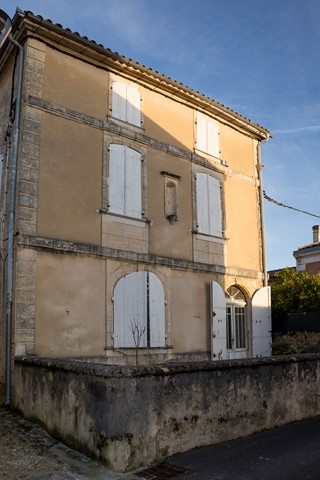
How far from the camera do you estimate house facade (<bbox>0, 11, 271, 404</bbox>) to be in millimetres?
8180

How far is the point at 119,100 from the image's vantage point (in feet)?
32.8

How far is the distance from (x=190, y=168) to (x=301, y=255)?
14648 millimetres

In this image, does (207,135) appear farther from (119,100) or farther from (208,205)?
(119,100)

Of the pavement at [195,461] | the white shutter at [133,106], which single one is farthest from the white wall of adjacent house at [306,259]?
the pavement at [195,461]

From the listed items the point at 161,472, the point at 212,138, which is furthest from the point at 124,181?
the point at 161,472

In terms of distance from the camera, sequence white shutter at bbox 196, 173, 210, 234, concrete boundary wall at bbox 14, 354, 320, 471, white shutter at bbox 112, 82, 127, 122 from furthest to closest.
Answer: white shutter at bbox 196, 173, 210, 234, white shutter at bbox 112, 82, 127, 122, concrete boundary wall at bbox 14, 354, 320, 471

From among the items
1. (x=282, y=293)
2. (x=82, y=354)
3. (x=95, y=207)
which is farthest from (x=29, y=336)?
(x=282, y=293)

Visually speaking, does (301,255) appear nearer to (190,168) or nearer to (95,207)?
(190,168)

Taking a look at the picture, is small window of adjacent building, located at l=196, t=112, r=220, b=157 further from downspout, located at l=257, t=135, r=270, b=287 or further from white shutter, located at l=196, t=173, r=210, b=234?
downspout, located at l=257, t=135, r=270, b=287

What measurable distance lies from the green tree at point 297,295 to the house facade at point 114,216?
1.93 metres

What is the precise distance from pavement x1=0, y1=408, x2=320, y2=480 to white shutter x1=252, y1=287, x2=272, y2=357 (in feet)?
18.1

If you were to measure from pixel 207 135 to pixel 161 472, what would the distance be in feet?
28.8

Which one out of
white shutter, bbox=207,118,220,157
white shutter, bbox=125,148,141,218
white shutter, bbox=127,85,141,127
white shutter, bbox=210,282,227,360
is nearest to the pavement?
white shutter, bbox=210,282,227,360

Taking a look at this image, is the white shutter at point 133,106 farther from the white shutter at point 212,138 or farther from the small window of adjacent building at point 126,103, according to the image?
the white shutter at point 212,138
